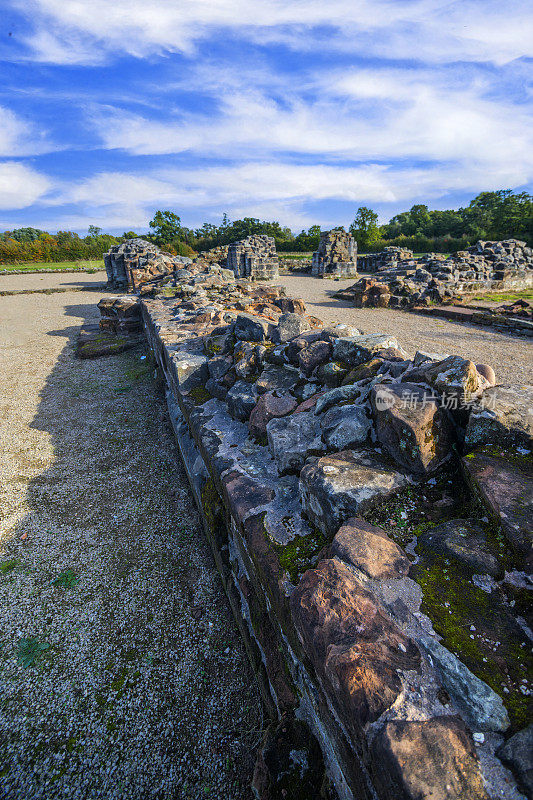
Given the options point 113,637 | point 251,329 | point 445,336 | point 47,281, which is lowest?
point 113,637

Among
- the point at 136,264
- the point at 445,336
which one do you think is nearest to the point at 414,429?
the point at 445,336

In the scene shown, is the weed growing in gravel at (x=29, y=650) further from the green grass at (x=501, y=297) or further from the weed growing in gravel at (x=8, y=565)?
the green grass at (x=501, y=297)

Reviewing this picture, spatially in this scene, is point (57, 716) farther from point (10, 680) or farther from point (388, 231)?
point (388, 231)

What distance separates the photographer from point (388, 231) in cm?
4150

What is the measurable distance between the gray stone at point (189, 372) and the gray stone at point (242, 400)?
0.94 meters

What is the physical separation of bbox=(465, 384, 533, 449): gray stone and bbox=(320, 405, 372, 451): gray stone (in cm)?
60

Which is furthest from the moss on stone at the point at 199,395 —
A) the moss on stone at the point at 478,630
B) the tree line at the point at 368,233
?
the tree line at the point at 368,233

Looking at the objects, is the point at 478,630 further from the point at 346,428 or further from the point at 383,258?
the point at 383,258

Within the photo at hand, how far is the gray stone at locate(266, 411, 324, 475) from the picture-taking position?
8.11ft

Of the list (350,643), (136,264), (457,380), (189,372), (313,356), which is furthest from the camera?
(136,264)

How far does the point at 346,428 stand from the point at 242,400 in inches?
49.7

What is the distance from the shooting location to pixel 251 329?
437cm

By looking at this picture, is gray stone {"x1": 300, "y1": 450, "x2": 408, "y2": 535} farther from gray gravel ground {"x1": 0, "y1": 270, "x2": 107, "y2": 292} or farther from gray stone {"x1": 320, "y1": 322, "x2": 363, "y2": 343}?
gray gravel ground {"x1": 0, "y1": 270, "x2": 107, "y2": 292}

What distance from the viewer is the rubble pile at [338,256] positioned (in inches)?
826
